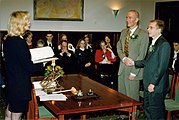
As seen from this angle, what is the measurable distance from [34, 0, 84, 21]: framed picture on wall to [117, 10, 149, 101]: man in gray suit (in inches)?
156

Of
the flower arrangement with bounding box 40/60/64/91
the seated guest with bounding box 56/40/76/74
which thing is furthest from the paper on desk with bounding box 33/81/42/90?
the seated guest with bounding box 56/40/76/74

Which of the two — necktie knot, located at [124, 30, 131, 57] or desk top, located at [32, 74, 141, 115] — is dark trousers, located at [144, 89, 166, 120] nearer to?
desk top, located at [32, 74, 141, 115]

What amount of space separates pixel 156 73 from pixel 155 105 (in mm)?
394

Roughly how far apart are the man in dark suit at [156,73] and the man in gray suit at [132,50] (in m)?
0.54

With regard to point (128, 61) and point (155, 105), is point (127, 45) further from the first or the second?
point (155, 105)

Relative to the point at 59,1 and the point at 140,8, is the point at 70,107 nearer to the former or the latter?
the point at 59,1

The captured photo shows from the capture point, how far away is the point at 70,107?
2.55 m

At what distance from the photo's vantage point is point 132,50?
3.98m

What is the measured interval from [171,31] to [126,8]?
1.65 m

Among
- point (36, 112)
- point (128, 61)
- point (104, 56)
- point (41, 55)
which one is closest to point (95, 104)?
point (36, 112)

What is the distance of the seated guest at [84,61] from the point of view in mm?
6090

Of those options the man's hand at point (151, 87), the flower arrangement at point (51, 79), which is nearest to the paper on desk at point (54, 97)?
the flower arrangement at point (51, 79)

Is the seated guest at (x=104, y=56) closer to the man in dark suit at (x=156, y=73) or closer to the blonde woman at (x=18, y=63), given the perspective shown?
the man in dark suit at (x=156, y=73)

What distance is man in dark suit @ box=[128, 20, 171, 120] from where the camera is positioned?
10.6 ft
